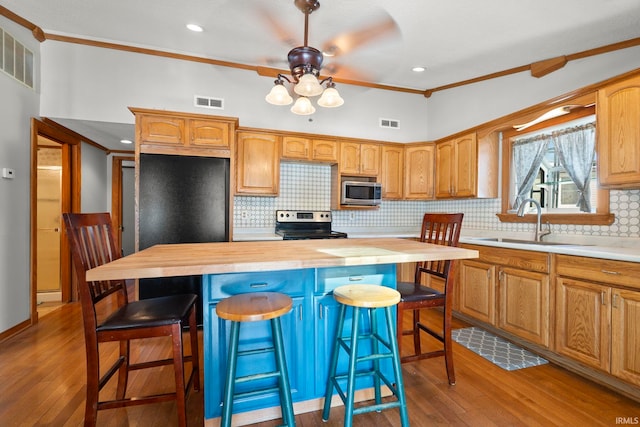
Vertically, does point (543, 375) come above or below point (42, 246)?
below

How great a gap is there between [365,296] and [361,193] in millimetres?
2538

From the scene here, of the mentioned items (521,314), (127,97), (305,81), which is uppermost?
(127,97)

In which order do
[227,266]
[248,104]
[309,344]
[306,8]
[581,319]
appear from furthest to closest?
[248,104]
[306,8]
[581,319]
[309,344]
[227,266]

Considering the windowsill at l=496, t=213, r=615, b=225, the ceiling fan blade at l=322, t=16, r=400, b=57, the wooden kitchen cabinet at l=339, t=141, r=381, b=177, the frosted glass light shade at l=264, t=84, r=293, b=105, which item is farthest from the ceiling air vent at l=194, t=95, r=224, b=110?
the windowsill at l=496, t=213, r=615, b=225

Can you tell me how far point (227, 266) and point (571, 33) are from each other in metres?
3.32

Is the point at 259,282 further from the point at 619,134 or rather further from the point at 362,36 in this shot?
Result: the point at 619,134

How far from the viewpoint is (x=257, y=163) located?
11.9ft

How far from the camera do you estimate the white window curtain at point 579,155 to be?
2736 mm

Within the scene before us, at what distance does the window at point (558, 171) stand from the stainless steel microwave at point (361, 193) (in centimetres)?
146

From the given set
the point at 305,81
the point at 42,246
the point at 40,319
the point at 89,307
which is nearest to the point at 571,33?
the point at 305,81

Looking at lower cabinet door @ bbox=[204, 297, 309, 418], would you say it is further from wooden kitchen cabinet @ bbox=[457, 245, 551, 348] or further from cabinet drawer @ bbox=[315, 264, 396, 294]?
wooden kitchen cabinet @ bbox=[457, 245, 551, 348]

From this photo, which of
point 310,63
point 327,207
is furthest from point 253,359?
point 327,207

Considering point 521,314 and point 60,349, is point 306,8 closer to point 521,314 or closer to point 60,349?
point 521,314

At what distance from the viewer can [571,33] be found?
2.55m
